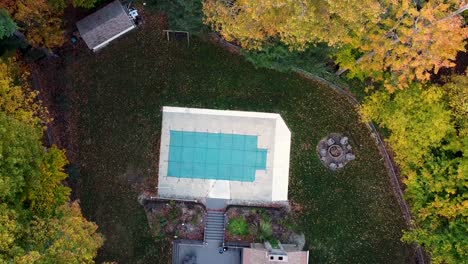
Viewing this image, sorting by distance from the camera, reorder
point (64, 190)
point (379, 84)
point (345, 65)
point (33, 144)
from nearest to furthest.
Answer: point (33, 144) → point (64, 190) → point (345, 65) → point (379, 84)

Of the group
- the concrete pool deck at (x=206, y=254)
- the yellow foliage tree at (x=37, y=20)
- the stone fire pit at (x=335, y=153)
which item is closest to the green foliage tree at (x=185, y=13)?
the yellow foliage tree at (x=37, y=20)

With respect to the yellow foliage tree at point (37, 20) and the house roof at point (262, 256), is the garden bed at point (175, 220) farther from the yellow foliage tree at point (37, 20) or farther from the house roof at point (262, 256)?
the yellow foliage tree at point (37, 20)

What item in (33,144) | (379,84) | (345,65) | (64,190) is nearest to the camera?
(33,144)

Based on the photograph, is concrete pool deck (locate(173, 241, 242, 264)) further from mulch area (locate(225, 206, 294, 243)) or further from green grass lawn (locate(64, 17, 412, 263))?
green grass lawn (locate(64, 17, 412, 263))

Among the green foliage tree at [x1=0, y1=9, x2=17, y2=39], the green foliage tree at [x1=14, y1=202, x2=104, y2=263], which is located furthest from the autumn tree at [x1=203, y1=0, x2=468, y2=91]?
the green foliage tree at [x1=14, y1=202, x2=104, y2=263]

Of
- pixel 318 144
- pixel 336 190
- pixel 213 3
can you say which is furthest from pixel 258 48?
pixel 336 190

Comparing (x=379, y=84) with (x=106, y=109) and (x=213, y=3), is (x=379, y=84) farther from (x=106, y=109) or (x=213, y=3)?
(x=106, y=109)

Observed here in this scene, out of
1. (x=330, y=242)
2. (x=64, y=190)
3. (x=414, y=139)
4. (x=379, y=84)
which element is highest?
(x=379, y=84)
